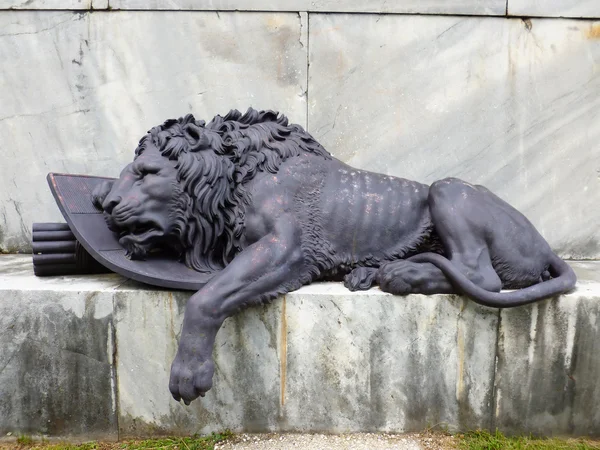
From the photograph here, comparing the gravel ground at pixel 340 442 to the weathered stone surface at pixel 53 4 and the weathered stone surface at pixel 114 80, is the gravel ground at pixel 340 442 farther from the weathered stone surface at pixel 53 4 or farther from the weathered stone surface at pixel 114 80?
the weathered stone surface at pixel 53 4

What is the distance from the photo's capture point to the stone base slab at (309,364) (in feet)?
9.21

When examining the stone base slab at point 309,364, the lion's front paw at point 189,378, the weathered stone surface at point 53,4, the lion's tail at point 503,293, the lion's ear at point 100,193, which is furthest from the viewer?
the weathered stone surface at point 53,4

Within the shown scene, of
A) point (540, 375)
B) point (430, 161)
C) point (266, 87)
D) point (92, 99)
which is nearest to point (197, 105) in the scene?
point (266, 87)

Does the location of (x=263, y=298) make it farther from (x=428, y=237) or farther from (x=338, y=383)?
(x=428, y=237)

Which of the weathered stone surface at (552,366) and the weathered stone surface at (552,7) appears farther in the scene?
the weathered stone surface at (552,7)

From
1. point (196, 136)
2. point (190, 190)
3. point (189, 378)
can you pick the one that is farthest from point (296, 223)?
point (189, 378)

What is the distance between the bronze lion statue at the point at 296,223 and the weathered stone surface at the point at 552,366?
0.15 meters

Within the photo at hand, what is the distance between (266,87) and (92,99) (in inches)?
52.6

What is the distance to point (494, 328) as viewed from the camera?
2.82 m

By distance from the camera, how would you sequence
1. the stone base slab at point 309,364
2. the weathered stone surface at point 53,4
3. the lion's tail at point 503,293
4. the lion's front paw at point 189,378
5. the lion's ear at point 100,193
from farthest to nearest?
the weathered stone surface at point 53,4
the lion's ear at point 100,193
the stone base slab at point 309,364
the lion's tail at point 503,293
the lion's front paw at point 189,378

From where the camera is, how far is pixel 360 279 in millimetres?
2881

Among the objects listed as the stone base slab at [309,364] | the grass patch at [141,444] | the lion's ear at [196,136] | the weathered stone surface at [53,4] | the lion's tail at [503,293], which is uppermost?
the weathered stone surface at [53,4]

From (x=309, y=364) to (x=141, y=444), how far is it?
38.6 inches

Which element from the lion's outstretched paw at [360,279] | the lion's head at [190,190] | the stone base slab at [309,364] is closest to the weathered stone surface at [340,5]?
the lion's head at [190,190]
